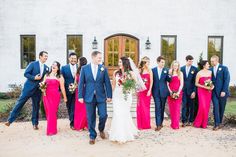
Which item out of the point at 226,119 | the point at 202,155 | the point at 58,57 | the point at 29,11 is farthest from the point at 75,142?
the point at 29,11

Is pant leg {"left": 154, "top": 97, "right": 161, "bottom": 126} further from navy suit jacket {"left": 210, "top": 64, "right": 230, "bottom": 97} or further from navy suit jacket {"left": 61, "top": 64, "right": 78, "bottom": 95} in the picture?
navy suit jacket {"left": 61, "top": 64, "right": 78, "bottom": 95}

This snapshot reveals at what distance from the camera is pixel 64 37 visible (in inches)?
659

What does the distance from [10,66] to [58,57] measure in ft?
8.53

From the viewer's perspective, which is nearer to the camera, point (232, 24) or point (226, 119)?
point (226, 119)

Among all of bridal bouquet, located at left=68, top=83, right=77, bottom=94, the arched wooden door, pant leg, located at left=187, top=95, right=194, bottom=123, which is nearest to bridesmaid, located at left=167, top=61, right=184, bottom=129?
pant leg, located at left=187, top=95, right=194, bottom=123

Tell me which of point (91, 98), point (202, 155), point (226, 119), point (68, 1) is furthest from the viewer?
point (68, 1)

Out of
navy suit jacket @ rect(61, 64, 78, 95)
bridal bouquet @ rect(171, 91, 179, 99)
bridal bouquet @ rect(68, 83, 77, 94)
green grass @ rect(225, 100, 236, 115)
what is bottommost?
green grass @ rect(225, 100, 236, 115)

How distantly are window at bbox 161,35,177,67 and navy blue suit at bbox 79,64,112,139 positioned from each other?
9612 mm

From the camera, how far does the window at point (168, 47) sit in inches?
669

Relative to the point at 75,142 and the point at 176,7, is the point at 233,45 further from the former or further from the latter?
the point at 75,142

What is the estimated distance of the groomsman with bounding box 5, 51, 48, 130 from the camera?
898 centimetres

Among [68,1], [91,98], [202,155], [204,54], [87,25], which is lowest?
[202,155]

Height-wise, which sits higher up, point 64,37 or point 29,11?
point 29,11

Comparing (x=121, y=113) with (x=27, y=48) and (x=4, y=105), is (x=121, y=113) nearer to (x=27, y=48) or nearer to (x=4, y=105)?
(x=4, y=105)
